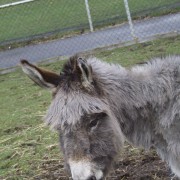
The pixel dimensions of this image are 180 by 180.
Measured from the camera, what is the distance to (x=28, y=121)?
771 cm

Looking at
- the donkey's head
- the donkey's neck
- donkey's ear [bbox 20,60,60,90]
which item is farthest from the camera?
the donkey's neck

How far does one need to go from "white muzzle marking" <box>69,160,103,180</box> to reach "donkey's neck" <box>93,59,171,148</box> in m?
0.54

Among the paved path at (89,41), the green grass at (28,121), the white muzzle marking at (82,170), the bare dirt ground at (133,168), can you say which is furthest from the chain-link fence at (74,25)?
the white muzzle marking at (82,170)

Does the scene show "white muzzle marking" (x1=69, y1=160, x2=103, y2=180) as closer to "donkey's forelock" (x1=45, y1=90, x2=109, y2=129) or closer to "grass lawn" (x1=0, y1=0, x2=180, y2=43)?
"donkey's forelock" (x1=45, y1=90, x2=109, y2=129)

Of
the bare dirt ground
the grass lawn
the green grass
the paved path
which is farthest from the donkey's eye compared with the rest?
the grass lawn

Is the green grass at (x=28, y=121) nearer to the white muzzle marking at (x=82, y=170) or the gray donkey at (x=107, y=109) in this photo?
the gray donkey at (x=107, y=109)

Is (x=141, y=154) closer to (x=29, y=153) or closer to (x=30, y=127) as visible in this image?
(x=29, y=153)

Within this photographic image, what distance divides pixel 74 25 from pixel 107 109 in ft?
41.6

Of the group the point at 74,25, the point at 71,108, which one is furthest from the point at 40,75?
the point at 74,25

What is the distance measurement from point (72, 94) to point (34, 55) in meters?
10.8

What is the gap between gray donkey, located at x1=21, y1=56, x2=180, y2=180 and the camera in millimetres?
3729

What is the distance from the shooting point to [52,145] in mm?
6453

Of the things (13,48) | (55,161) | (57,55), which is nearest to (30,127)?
(55,161)

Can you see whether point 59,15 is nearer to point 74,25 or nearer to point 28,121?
point 74,25
